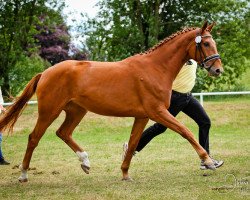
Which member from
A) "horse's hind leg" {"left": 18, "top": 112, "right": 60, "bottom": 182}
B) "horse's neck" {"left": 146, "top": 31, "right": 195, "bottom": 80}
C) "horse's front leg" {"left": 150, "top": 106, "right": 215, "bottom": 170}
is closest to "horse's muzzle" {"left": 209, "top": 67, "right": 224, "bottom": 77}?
"horse's neck" {"left": 146, "top": 31, "right": 195, "bottom": 80}

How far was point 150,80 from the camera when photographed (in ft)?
23.4

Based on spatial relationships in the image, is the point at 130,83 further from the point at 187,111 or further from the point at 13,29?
the point at 13,29

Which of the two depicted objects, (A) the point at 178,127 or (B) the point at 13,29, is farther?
(B) the point at 13,29

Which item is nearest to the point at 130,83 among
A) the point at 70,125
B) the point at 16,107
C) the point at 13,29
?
the point at 70,125

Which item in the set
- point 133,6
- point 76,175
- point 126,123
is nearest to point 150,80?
point 76,175

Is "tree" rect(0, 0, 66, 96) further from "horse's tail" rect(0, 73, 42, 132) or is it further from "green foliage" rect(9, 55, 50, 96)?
"horse's tail" rect(0, 73, 42, 132)

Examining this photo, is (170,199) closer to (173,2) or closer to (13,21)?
(13,21)

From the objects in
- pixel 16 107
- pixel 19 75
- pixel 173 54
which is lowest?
pixel 19 75

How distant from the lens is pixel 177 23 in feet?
77.7

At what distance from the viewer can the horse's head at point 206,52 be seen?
23.1 feet

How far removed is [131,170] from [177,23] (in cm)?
1598

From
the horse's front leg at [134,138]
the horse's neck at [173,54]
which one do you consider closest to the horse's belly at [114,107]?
the horse's front leg at [134,138]

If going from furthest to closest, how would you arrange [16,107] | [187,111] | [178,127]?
1. [187,111]
2. [16,107]
3. [178,127]

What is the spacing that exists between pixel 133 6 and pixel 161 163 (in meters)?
15.0
